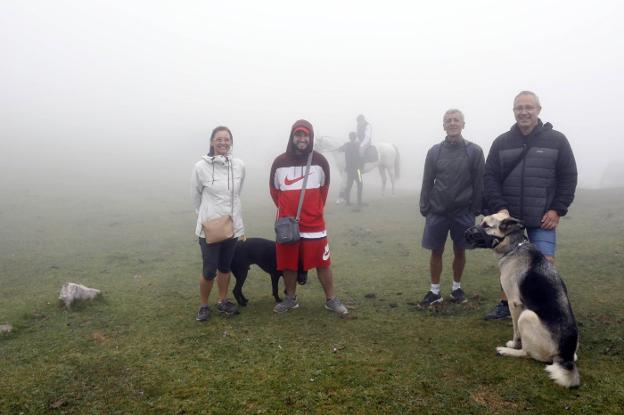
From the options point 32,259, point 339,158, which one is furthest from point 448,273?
point 339,158

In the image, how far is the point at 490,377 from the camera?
3389mm

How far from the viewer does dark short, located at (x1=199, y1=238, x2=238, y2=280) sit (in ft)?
15.8

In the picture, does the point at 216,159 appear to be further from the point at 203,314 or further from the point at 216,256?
the point at 203,314

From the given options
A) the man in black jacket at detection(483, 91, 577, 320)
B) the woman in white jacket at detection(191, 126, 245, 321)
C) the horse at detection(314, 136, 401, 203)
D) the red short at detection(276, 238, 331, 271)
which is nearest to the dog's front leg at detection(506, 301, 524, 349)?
the man in black jacket at detection(483, 91, 577, 320)

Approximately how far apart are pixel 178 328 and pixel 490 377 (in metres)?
3.18

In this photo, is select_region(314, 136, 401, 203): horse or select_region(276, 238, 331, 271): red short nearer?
select_region(276, 238, 331, 271): red short

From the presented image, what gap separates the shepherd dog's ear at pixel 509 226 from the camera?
4.05 metres

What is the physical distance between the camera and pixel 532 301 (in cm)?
354

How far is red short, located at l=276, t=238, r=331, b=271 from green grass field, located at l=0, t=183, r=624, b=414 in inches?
24.8

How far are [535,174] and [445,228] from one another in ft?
3.94

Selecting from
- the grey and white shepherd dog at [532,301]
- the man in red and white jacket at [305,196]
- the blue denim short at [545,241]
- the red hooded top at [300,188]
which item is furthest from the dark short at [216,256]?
the blue denim short at [545,241]

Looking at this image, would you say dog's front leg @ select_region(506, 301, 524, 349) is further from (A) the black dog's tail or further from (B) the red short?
(B) the red short

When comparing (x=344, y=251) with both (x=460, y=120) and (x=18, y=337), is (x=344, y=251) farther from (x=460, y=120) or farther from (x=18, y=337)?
(x=18, y=337)

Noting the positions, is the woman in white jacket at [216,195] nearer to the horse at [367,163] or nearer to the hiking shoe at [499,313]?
the hiking shoe at [499,313]
